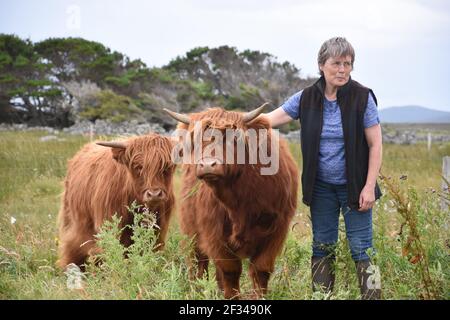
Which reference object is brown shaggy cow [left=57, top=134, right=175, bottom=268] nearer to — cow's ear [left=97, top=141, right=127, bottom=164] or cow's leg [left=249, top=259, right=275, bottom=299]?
cow's ear [left=97, top=141, right=127, bottom=164]

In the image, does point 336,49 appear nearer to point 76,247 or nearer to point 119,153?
point 119,153

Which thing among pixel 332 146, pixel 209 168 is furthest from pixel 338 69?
pixel 209 168

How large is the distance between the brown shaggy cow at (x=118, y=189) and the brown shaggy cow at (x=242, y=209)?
0.51 m

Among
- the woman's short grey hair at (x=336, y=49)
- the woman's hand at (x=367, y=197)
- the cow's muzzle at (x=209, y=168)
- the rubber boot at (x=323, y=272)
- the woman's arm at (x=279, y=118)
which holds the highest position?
the woman's short grey hair at (x=336, y=49)

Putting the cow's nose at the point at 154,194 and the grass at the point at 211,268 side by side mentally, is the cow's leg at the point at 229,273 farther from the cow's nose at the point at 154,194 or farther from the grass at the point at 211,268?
the cow's nose at the point at 154,194

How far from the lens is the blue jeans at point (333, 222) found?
4102 mm

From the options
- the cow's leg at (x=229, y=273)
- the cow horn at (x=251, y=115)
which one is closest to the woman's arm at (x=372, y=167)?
the cow horn at (x=251, y=115)

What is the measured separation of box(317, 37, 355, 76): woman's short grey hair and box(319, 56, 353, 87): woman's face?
0.03 meters

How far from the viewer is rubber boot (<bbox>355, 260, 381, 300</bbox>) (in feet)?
12.6

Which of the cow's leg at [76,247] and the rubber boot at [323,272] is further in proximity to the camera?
the cow's leg at [76,247]

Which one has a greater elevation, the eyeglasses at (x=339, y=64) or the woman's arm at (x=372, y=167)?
the eyeglasses at (x=339, y=64)

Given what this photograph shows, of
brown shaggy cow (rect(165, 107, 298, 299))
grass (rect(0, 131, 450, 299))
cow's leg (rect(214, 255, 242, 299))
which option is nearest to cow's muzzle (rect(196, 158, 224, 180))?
brown shaggy cow (rect(165, 107, 298, 299))

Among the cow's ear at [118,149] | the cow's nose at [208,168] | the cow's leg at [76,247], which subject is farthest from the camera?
the cow's leg at [76,247]
